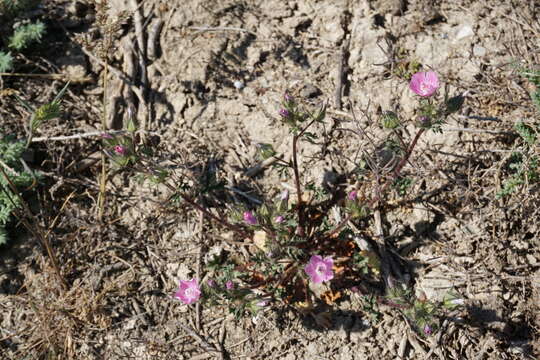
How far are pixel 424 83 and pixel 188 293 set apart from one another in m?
1.87

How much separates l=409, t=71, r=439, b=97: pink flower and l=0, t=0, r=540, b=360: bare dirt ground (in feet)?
1.80

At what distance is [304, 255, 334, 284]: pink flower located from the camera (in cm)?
301

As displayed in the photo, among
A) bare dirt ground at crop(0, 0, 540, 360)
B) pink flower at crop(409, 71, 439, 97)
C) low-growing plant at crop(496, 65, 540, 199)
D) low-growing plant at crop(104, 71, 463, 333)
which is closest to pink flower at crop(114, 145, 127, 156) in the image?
low-growing plant at crop(104, 71, 463, 333)

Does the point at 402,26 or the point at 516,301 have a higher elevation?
the point at 402,26

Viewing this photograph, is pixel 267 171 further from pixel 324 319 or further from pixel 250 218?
pixel 324 319

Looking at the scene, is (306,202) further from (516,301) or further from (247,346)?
(516,301)

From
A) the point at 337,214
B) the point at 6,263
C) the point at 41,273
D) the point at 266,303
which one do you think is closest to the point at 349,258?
the point at 337,214

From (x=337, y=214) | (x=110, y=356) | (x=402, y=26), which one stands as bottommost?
(x=110, y=356)

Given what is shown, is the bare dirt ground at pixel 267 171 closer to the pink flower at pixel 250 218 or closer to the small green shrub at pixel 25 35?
the small green shrub at pixel 25 35

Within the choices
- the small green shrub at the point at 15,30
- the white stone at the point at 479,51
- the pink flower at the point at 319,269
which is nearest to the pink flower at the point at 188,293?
the pink flower at the point at 319,269

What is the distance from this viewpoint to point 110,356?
3346mm

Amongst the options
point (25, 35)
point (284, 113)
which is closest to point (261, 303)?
point (284, 113)

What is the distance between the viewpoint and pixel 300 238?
10.6 feet

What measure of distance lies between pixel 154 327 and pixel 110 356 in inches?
13.4
